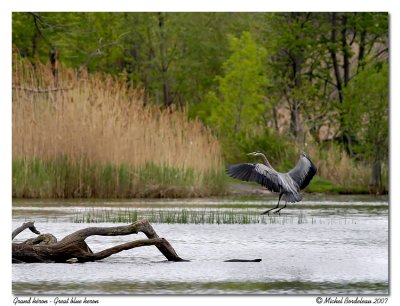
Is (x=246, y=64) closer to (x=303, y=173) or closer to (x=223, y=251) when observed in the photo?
(x=303, y=173)

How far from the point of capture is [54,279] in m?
7.93

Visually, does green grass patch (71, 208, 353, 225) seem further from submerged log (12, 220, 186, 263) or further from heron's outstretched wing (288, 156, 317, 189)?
submerged log (12, 220, 186, 263)

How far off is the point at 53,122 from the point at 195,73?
10697mm

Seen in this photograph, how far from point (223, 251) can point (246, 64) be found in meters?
14.6

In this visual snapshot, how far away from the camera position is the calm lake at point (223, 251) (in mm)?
7727

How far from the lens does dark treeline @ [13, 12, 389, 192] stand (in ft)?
73.6

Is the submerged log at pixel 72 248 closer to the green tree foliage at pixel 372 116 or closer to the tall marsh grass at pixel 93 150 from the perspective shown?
the tall marsh grass at pixel 93 150

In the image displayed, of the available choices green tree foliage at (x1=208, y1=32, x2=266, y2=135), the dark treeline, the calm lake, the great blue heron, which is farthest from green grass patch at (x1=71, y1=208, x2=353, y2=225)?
green tree foliage at (x1=208, y1=32, x2=266, y2=135)

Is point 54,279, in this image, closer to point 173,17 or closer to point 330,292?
point 330,292

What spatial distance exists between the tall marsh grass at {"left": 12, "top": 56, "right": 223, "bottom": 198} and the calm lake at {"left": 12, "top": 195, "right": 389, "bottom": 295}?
4.16ft
